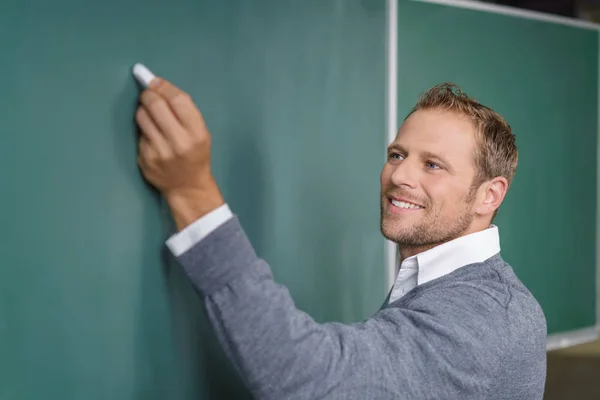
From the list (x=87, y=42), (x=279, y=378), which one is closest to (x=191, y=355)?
(x=279, y=378)

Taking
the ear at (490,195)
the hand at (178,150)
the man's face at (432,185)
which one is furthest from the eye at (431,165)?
the hand at (178,150)

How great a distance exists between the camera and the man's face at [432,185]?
1.28 meters

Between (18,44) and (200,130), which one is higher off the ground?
(18,44)

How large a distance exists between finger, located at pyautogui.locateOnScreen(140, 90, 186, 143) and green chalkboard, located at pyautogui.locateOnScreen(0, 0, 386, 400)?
0.04 meters

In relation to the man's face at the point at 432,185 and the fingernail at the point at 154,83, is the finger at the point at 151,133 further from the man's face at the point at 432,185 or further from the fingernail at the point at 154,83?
the man's face at the point at 432,185

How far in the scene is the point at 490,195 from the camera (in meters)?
1.37

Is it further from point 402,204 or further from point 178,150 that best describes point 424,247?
point 178,150

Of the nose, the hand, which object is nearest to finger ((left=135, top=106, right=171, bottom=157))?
the hand

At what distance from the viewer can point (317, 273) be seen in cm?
141

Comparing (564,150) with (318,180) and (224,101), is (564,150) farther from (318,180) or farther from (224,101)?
(224,101)

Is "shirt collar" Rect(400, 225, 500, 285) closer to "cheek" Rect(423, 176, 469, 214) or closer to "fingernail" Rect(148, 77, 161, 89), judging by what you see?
"cheek" Rect(423, 176, 469, 214)

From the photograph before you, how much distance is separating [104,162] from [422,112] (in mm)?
611

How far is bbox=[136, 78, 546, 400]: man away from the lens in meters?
0.92

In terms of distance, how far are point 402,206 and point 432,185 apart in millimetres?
64
